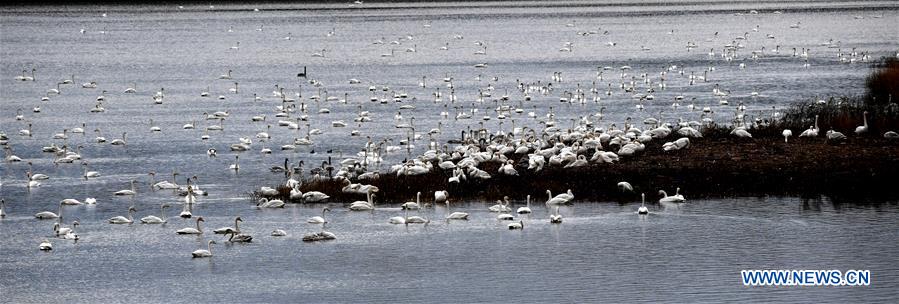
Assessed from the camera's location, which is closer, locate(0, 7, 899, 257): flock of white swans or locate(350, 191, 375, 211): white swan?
locate(350, 191, 375, 211): white swan

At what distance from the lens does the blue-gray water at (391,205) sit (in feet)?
86.9

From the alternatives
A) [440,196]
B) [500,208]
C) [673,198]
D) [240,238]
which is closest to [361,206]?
[440,196]

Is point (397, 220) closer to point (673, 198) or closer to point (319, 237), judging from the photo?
point (319, 237)

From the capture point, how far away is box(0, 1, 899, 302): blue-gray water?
86.9 ft

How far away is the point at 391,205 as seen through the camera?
109 feet

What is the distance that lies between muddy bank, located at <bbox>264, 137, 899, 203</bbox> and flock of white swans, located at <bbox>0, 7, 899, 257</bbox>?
34 centimetres

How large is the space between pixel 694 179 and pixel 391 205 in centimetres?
630

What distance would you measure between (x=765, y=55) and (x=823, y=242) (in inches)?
2122

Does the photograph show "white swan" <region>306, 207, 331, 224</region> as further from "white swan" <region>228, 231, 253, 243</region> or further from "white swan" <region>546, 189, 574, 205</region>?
"white swan" <region>546, 189, 574, 205</region>

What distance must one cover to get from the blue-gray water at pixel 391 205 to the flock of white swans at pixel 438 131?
12.6 inches

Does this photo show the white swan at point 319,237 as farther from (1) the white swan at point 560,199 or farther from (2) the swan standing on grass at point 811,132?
(2) the swan standing on grass at point 811,132

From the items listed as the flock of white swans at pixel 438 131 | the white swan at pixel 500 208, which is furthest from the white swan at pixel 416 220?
the white swan at pixel 500 208

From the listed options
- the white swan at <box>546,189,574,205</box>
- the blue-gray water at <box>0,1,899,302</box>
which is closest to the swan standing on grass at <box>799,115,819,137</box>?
the blue-gray water at <box>0,1,899,302</box>

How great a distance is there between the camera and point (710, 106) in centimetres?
5319
